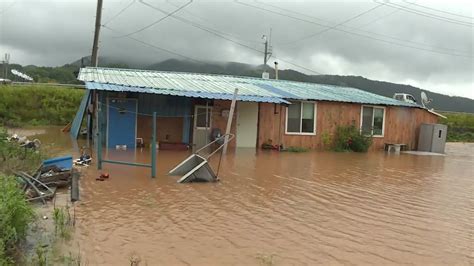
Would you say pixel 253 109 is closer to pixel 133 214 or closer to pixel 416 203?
pixel 416 203

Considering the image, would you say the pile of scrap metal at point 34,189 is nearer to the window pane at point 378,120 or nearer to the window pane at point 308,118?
the window pane at point 308,118

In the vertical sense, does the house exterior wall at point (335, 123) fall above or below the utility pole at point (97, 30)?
below

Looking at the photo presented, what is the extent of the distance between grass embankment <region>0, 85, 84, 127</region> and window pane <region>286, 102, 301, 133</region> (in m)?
17.5

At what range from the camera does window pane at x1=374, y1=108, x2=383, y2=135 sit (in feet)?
79.4

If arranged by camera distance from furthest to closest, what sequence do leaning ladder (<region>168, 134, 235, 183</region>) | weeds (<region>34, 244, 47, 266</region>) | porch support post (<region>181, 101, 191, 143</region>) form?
porch support post (<region>181, 101, 191, 143</region>), leaning ladder (<region>168, 134, 235, 183</region>), weeds (<region>34, 244, 47, 266</region>)

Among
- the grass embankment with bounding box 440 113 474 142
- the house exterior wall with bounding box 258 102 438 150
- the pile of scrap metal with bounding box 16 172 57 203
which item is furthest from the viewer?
the grass embankment with bounding box 440 113 474 142

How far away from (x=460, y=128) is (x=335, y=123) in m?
27.7

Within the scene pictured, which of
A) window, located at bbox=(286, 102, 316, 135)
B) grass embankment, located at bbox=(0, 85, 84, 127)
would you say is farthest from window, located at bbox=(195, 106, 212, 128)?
grass embankment, located at bbox=(0, 85, 84, 127)

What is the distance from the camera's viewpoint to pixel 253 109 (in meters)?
21.3

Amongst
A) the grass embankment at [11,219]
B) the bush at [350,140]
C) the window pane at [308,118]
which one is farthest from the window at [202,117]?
the grass embankment at [11,219]

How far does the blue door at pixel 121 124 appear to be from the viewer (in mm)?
18203

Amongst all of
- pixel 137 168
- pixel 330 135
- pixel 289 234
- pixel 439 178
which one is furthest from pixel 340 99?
pixel 289 234

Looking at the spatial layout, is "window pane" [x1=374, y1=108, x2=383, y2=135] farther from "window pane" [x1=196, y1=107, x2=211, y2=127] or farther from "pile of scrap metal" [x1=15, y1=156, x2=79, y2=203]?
"pile of scrap metal" [x1=15, y1=156, x2=79, y2=203]

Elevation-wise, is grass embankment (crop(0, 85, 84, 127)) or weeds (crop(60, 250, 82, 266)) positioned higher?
grass embankment (crop(0, 85, 84, 127))
